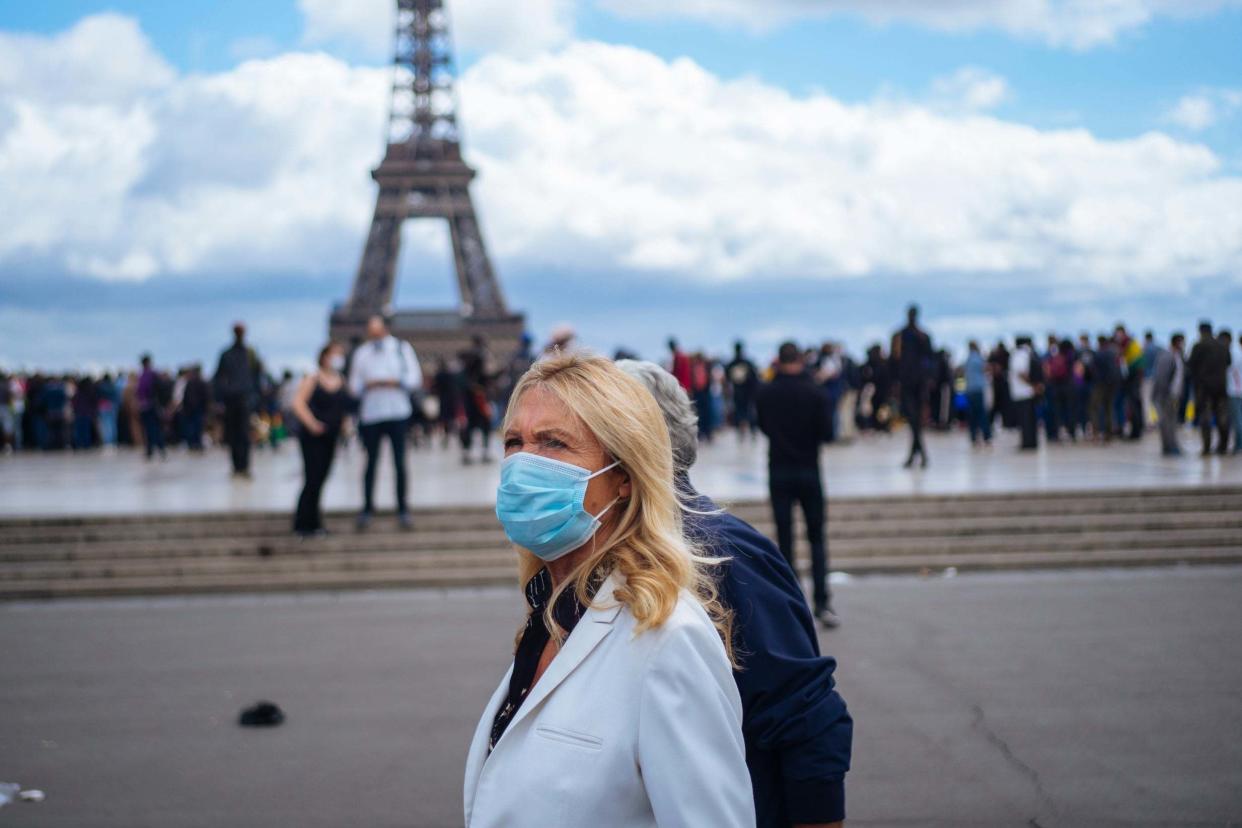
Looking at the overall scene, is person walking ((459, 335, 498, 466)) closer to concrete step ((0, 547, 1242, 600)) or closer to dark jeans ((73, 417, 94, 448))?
concrete step ((0, 547, 1242, 600))

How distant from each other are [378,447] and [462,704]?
16.5ft

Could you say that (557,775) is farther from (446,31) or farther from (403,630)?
(446,31)

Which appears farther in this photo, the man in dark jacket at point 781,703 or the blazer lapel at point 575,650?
the man in dark jacket at point 781,703

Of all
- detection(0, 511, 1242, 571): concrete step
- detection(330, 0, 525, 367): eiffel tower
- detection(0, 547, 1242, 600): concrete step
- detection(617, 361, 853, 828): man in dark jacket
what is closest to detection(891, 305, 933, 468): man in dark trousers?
detection(0, 511, 1242, 571): concrete step

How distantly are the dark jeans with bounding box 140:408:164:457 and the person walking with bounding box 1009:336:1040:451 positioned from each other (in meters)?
13.6

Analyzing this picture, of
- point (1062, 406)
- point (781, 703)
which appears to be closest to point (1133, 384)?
point (1062, 406)

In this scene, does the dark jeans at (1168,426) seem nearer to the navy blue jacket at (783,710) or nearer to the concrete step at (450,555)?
the concrete step at (450,555)

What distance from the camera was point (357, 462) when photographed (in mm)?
A: 19719

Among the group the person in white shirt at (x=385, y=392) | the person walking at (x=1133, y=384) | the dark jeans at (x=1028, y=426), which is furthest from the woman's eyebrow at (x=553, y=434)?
the person walking at (x=1133, y=384)

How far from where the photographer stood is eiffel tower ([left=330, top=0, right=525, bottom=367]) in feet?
179

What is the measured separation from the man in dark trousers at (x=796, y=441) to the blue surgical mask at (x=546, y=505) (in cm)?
571

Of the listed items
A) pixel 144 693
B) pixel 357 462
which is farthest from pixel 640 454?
pixel 357 462

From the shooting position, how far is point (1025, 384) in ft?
58.2

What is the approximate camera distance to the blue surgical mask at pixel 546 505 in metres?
2.11
